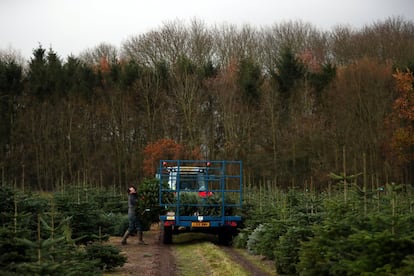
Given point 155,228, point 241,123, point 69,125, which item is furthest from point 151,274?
point 69,125

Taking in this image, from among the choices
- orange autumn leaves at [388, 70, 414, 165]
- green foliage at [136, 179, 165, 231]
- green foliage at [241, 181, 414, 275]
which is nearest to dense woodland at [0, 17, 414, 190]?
orange autumn leaves at [388, 70, 414, 165]

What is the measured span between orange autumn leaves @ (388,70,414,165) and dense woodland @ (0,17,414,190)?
0.07 meters

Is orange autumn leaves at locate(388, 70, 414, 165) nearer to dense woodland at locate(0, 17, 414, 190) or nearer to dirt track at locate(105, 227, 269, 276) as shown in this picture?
dense woodland at locate(0, 17, 414, 190)

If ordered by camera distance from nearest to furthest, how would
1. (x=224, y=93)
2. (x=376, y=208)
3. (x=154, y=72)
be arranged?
1. (x=376, y=208)
2. (x=224, y=93)
3. (x=154, y=72)

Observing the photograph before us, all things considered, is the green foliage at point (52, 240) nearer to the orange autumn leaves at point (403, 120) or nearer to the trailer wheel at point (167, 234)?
the trailer wheel at point (167, 234)

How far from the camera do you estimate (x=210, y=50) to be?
47.6 metres

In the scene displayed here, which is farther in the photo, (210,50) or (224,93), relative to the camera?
(210,50)

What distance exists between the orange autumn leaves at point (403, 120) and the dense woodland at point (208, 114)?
7cm

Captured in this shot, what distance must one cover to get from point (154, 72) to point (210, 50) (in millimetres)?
6418

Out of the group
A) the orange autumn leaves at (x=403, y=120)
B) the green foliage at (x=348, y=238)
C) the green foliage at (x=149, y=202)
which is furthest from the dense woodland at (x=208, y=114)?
the green foliage at (x=348, y=238)

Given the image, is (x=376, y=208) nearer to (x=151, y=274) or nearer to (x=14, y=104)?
(x=151, y=274)

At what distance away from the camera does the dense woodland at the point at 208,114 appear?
36.1 metres

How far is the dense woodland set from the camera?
3606cm

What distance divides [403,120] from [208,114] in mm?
13390
